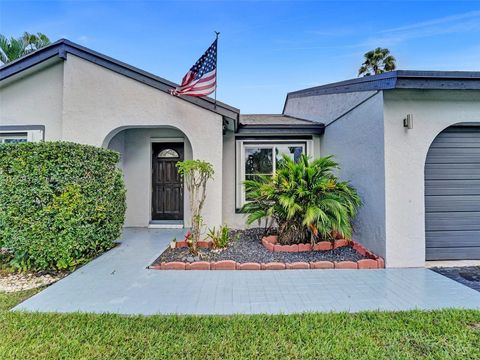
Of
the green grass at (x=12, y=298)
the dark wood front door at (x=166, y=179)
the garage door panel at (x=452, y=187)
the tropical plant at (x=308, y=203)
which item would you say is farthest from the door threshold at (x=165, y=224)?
the garage door panel at (x=452, y=187)

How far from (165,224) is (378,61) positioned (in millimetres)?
20176

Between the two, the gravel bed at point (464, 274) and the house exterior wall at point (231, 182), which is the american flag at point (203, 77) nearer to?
the house exterior wall at point (231, 182)

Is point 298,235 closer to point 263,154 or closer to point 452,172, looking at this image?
point 263,154

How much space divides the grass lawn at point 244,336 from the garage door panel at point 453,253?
7.69ft

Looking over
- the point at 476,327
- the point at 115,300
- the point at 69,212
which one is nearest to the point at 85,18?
the point at 69,212

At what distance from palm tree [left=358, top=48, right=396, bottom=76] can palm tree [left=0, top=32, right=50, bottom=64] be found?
2224 centimetres

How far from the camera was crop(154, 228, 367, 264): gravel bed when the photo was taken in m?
5.61

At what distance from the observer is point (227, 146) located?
890 centimetres

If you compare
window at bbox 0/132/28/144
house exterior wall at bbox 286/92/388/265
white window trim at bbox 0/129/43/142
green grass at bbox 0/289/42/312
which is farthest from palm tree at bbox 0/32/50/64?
house exterior wall at bbox 286/92/388/265

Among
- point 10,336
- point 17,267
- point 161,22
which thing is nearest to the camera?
point 10,336

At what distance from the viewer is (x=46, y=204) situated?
16.6 feet

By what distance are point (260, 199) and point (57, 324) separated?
492cm

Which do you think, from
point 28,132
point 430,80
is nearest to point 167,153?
point 28,132

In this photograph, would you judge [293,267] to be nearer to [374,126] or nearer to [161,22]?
[374,126]
